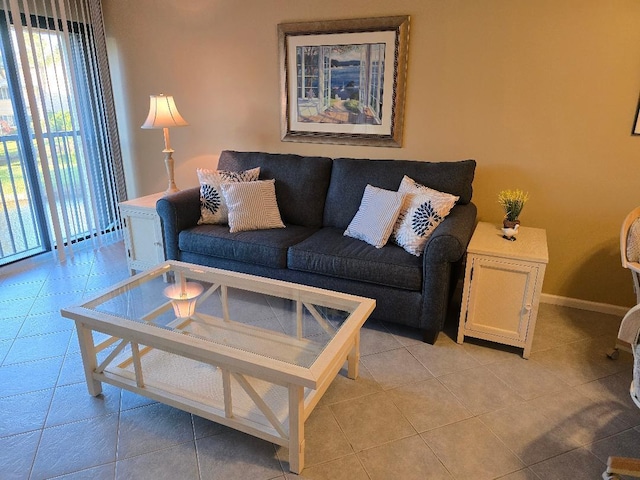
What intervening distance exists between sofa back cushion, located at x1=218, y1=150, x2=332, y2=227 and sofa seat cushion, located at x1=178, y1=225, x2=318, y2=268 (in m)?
0.13

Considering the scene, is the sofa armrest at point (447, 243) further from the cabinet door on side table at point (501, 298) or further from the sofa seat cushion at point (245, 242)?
the sofa seat cushion at point (245, 242)

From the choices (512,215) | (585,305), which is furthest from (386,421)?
(585,305)

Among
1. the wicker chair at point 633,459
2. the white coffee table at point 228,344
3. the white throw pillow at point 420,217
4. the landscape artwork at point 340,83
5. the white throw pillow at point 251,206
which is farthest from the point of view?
the landscape artwork at point 340,83

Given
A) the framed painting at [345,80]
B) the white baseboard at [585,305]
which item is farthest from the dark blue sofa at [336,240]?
the white baseboard at [585,305]

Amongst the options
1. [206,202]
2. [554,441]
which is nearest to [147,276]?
[206,202]

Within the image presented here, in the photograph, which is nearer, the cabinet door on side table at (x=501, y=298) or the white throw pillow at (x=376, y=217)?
the cabinet door on side table at (x=501, y=298)

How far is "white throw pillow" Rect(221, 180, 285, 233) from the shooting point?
299 centimetres

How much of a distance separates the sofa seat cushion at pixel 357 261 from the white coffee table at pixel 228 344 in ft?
1.32

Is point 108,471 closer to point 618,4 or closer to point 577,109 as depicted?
point 577,109

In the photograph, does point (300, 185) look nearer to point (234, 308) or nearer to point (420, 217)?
point (420, 217)

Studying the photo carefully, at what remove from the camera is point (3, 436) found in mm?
1835

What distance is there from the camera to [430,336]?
251cm

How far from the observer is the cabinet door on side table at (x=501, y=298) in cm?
229

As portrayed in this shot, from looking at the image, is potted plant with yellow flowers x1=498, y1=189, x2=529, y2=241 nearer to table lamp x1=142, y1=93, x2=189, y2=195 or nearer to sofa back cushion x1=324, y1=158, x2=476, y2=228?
sofa back cushion x1=324, y1=158, x2=476, y2=228
